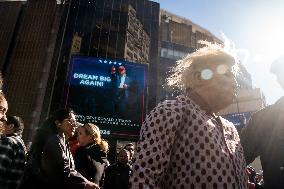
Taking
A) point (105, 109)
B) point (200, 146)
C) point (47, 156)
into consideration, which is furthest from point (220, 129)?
point (105, 109)

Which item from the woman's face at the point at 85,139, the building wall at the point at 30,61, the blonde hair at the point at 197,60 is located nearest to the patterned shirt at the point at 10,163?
the blonde hair at the point at 197,60

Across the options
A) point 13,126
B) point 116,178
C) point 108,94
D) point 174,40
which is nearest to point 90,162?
point 13,126

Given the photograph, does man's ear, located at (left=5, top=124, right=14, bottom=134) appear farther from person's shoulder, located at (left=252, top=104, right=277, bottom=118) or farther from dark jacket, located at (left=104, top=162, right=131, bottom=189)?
person's shoulder, located at (left=252, top=104, right=277, bottom=118)

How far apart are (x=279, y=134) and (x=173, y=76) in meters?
1.15

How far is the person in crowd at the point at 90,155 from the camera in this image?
435 cm

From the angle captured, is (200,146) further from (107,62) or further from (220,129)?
(107,62)

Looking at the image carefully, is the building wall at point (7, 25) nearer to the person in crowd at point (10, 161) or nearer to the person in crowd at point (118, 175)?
the person in crowd at point (118, 175)

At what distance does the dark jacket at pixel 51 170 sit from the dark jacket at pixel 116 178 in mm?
2359

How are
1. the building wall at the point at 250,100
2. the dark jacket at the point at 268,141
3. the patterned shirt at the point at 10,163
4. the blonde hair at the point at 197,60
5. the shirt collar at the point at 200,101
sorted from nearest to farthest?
1. the shirt collar at the point at 200,101
2. the blonde hair at the point at 197,60
3. the patterned shirt at the point at 10,163
4. the dark jacket at the point at 268,141
5. the building wall at the point at 250,100

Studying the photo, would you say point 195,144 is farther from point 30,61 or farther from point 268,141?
point 30,61

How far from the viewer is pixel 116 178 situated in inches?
230

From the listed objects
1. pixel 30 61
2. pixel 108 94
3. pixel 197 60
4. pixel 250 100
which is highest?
pixel 30 61

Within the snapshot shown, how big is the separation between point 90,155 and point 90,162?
104mm

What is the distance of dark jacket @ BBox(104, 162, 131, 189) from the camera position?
5.82 metres
